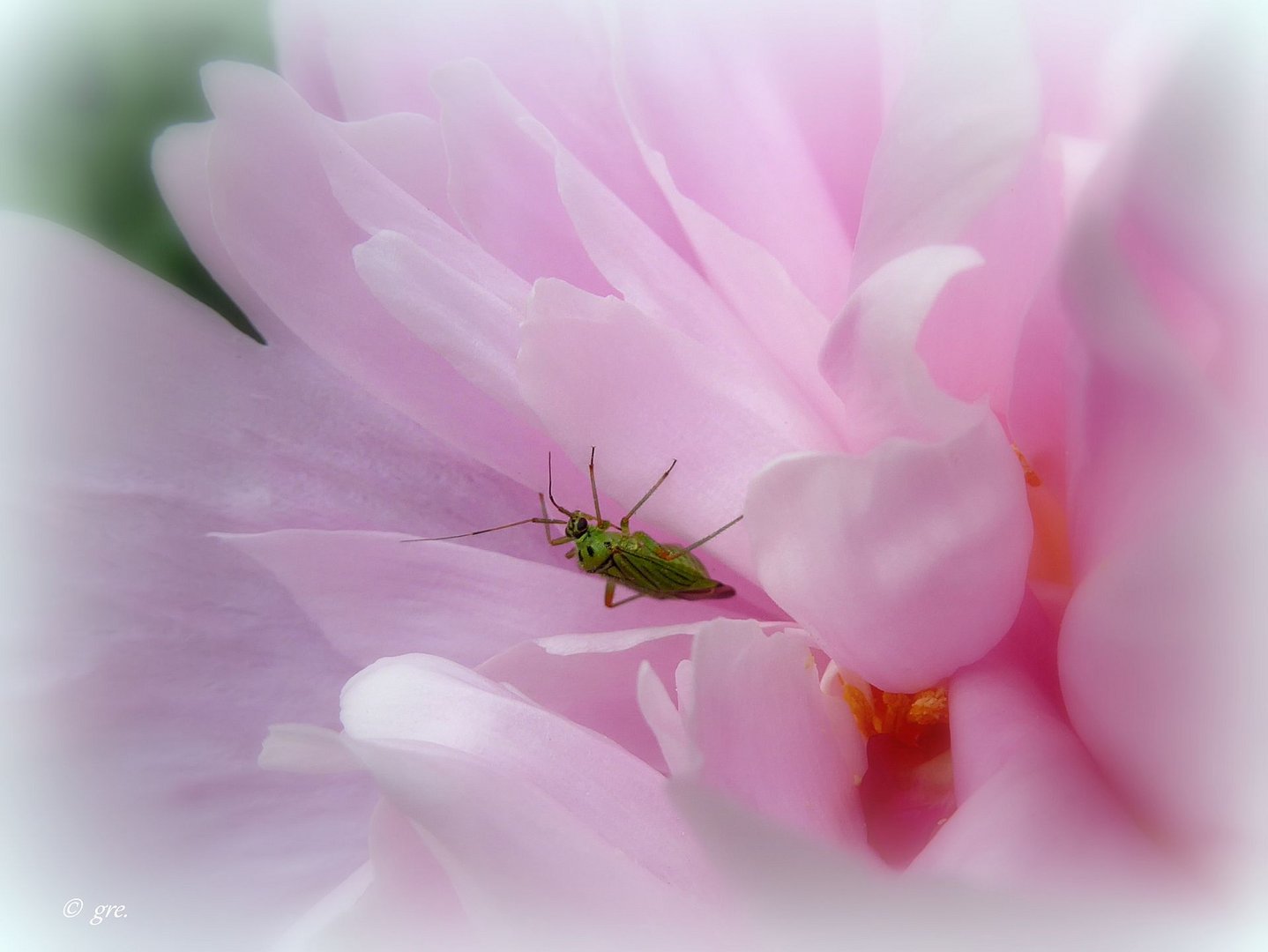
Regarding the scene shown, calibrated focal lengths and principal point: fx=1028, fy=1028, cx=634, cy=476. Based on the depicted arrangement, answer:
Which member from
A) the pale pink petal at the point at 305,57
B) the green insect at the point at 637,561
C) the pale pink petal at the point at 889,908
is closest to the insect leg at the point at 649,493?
the green insect at the point at 637,561

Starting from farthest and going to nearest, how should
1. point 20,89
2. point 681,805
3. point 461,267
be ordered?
point 20,89, point 461,267, point 681,805

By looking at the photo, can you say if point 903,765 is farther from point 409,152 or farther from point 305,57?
point 305,57

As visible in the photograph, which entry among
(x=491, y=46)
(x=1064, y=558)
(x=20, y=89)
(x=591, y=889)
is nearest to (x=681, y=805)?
(x=591, y=889)

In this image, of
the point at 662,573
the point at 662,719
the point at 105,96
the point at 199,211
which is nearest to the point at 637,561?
the point at 662,573

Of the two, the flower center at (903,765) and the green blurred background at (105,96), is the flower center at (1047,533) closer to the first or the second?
the flower center at (903,765)

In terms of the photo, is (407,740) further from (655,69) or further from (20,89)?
A: (20,89)

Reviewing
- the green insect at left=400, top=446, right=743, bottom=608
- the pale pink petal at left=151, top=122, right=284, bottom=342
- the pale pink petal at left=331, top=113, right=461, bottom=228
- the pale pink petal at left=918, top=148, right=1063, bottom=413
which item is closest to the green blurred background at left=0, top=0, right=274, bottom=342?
the pale pink petal at left=151, top=122, right=284, bottom=342
